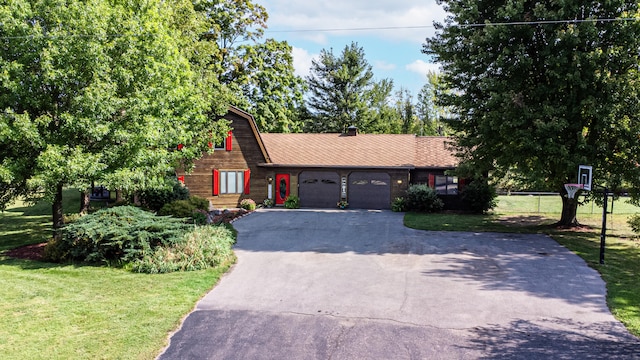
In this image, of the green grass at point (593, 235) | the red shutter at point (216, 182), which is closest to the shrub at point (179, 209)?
the red shutter at point (216, 182)

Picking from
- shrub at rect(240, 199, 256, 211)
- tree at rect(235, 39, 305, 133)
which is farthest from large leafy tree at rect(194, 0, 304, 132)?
shrub at rect(240, 199, 256, 211)

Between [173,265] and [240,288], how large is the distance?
2.50 m

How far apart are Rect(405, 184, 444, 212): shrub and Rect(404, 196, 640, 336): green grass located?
1.03 m

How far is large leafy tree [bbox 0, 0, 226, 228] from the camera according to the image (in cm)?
1157

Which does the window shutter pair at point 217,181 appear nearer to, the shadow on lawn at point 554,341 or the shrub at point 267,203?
the shrub at point 267,203

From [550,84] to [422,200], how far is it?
911 centimetres

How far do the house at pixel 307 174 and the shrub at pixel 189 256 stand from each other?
12325mm

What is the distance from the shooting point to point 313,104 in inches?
1844

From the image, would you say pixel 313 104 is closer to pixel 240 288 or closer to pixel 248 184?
pixel 248 184

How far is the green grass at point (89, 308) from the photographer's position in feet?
23.0

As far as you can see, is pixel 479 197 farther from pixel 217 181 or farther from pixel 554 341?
pixel 554 341

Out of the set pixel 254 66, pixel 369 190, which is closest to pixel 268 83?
pixel 254 66

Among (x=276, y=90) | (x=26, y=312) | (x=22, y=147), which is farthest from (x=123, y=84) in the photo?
(x=276, y=90)

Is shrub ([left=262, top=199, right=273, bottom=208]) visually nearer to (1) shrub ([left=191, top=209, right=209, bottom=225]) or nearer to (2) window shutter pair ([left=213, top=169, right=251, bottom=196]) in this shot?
(2) window shutter pair ([left=213, top=169, right=251, bottom=196])
